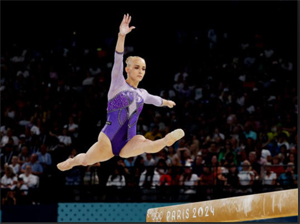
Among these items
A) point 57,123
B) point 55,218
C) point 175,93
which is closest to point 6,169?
point 55,218

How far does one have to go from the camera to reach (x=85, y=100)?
15078 mm

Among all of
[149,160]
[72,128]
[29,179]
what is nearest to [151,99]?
[149,160]

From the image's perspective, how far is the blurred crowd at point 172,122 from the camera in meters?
11.4

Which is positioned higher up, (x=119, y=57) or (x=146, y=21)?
(x=146, y=21)

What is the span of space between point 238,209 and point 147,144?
4.22 feet

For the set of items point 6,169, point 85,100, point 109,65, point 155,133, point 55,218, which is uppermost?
point 109,65

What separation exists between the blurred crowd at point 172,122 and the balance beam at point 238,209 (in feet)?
12.7

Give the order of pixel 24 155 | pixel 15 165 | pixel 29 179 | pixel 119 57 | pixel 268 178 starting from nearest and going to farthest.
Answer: pixel 119 57
pixel 268 178
pixel 29 179
pixel 15 165
pixel 24 155

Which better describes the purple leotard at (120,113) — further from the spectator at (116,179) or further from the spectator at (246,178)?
the spectator at (116,179)

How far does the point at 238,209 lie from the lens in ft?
20.5

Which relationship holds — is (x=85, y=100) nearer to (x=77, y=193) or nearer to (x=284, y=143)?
(x=77, y=193)

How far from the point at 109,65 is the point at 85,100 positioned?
213 centimetres

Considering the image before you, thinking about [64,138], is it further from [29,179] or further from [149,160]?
[149,160]

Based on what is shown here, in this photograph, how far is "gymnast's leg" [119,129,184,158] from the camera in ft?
18.2
